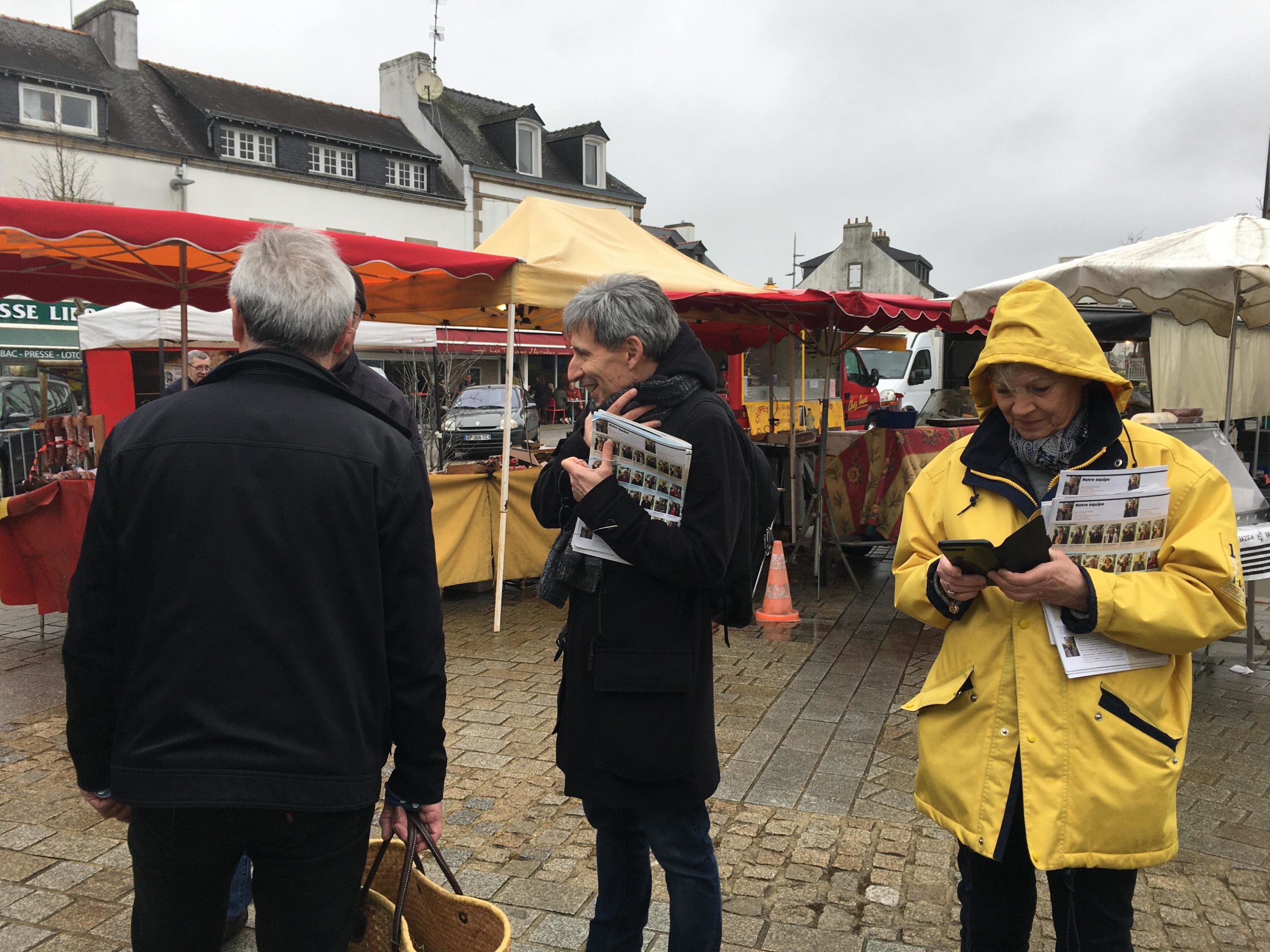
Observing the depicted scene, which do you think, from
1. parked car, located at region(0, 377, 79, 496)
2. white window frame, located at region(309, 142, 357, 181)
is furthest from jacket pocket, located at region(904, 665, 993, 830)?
white window frame, located at region(309, 142, 357, 181)

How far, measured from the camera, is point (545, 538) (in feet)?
26.6

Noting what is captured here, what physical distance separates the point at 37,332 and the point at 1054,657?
1085 inches

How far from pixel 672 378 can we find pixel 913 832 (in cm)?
234

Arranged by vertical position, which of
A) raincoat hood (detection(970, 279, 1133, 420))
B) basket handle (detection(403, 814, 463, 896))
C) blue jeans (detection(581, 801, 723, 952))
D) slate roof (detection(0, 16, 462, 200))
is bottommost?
blue jeans (detection(581, 801, 723, 952))

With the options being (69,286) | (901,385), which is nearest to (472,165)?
(901,385)

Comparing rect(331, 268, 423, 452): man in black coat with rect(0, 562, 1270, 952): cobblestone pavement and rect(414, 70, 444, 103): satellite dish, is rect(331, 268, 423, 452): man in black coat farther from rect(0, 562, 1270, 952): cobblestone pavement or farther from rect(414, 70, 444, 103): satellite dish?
rect(414, 70, 444, 103): satellite dish

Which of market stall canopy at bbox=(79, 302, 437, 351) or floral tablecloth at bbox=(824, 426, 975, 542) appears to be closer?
floral tablecloth at bbox=(824, 426, 975, 542)

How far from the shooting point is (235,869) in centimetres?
174

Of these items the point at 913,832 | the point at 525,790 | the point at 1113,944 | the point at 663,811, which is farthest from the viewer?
the point at 525,790

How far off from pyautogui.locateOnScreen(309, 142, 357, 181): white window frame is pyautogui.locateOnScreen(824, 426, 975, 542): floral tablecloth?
27.7 meters

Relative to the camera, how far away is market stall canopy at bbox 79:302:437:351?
11.1 metres

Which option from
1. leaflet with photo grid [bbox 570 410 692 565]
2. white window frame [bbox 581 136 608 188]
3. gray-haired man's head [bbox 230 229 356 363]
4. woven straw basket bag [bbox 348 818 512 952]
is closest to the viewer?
gray-haired man's head [bbox 230 229 356 363]

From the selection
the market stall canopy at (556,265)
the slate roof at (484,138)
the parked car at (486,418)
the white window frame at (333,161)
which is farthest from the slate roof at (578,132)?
the market stall canopy at (556,265)

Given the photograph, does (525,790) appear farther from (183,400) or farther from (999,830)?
(183,400)
